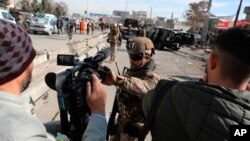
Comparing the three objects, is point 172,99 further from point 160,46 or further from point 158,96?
point 160,46

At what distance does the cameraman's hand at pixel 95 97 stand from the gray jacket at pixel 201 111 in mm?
335

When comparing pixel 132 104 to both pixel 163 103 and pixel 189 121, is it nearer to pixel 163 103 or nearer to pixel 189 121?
pixel 163 103

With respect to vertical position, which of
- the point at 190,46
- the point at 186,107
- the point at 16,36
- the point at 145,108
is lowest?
the point at 190,46

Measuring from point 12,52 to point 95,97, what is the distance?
1.75 ft

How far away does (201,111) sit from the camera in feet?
4.55

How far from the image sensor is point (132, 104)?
274 cm

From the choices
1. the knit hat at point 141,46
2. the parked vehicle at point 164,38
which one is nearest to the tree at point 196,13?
the parked vehicle at point 164,38

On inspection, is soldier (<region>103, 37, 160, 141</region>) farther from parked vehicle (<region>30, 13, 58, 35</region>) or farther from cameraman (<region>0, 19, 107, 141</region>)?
parked vehicle (<region>30, 13, 58, 35</region>)

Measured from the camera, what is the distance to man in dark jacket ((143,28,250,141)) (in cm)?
135

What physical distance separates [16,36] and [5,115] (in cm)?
35

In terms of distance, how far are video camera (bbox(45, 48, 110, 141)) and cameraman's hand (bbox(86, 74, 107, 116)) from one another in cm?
3

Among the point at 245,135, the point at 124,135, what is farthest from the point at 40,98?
the point at 245,135

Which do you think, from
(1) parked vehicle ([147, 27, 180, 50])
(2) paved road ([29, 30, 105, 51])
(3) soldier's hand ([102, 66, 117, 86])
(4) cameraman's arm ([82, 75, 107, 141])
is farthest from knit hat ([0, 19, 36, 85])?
(1) parked vehicle ([147, 27, 180, 50])

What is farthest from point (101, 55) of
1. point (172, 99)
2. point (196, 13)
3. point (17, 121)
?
point (196, 13)
